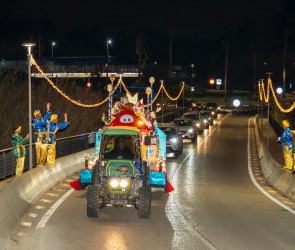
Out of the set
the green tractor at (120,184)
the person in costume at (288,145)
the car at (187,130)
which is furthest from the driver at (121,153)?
the car at (187,130)

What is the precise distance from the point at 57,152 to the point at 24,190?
986 cm

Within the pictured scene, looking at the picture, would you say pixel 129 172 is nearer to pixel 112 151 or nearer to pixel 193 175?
pixel 112 151

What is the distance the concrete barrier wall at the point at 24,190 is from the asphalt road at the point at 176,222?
0.69 feet

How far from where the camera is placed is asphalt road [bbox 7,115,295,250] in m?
10.7

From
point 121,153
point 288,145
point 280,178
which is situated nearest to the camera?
point 121,153

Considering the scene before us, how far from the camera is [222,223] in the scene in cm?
1272

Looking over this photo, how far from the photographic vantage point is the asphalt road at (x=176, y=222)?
10688mm

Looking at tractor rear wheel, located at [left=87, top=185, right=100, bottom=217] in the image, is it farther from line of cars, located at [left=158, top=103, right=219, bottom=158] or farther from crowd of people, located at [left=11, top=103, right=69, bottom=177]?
line of cars, located at [left=158, top=103, right=219, bottom=158]

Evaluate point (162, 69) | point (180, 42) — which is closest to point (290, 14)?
point (180, 42)

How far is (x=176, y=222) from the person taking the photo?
42.1 feet

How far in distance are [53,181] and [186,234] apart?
8326 mm

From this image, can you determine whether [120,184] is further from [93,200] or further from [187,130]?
[187,130]

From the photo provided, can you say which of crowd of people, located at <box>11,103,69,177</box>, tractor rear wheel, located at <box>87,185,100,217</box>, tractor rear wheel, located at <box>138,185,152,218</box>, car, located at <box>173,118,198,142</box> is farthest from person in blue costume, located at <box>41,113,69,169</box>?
car, located at <box>173,118,198,142</box>

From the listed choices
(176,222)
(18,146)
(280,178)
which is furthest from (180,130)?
(176,222)
